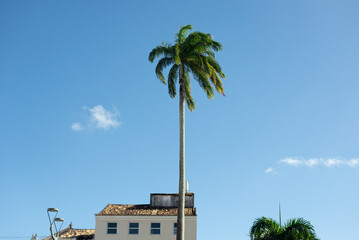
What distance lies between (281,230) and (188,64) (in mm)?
13950

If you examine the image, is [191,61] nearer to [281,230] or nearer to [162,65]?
[162,65]

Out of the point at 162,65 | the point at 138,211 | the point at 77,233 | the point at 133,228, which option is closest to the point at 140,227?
the point at 133,228

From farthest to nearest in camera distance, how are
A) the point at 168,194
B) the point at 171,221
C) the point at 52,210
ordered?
the point at 168,194 < the point at 171,221 < the point at 52,210

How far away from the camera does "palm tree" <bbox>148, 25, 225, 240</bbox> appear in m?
32.7

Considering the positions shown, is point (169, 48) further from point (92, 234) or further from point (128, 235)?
point (92, 234)

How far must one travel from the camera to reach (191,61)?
110 feet

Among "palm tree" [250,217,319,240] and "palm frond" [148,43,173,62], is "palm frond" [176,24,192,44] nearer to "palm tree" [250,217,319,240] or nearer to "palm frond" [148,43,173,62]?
"palm frond" [148,43,173,62]

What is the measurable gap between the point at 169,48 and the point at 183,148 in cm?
827

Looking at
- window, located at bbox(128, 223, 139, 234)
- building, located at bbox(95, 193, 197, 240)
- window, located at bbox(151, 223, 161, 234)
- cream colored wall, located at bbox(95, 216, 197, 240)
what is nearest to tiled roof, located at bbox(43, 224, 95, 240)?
cream colored wall, located at bbox(95, 216, 197, 240)

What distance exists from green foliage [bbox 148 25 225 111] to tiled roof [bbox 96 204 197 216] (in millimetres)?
15185

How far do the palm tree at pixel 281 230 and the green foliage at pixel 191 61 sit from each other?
33.1ft

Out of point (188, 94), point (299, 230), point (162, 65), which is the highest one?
point (162, 65)

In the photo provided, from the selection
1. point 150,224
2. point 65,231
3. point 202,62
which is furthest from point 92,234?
point 202,62

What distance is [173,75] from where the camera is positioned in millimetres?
33875
